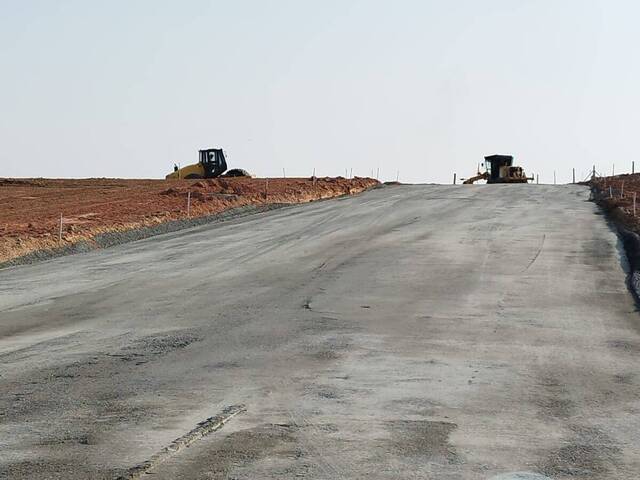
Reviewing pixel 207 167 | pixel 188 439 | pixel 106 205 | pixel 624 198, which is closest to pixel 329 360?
pixel 188 439

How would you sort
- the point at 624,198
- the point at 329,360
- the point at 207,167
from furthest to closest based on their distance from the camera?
the point at 207,167, the point at 624,198, the point at 329,360

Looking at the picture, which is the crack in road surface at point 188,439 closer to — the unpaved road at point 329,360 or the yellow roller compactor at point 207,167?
the unpaved road at point 329,360

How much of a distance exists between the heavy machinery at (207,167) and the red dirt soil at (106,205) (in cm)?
948

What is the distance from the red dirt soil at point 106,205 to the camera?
2884 centimetres

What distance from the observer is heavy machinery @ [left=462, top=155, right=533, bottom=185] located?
2766 inches

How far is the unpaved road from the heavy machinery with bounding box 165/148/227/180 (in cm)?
4192

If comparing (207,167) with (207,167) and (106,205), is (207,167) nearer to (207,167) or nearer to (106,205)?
(207,167)

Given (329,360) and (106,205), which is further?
(106,205)

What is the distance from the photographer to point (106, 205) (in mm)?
40312

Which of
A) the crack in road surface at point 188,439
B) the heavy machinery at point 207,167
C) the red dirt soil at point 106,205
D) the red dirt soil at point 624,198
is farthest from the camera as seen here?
the heavy machinery at point 207,167

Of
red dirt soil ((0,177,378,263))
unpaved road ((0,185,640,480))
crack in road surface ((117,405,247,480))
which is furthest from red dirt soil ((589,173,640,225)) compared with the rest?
crack in road surface ((117,405,247,480))

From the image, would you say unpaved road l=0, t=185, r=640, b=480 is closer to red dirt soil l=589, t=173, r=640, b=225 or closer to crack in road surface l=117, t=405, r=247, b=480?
crack in road surface l=117, t=405, r=247, b=480

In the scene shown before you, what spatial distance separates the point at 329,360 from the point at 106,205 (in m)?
29.6

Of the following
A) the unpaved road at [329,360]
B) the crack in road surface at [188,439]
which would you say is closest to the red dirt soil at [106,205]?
the unpaved road at [329,360]
